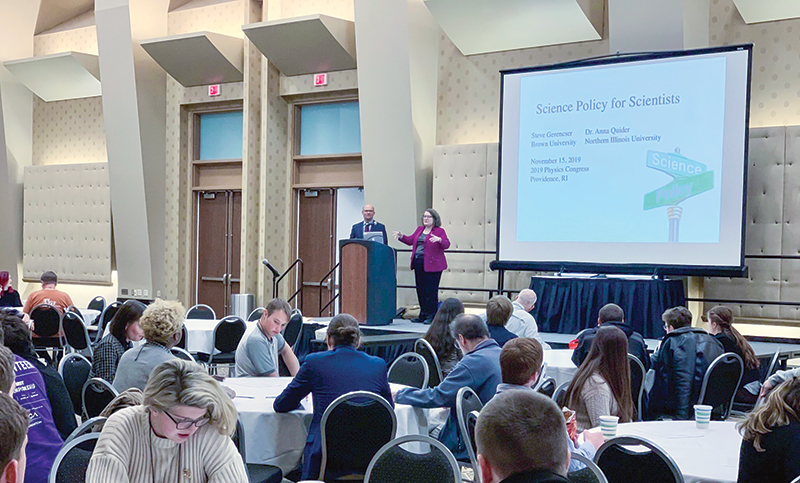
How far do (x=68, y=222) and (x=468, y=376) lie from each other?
11.7 m

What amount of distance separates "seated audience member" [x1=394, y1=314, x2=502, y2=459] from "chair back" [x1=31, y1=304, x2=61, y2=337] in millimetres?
5275

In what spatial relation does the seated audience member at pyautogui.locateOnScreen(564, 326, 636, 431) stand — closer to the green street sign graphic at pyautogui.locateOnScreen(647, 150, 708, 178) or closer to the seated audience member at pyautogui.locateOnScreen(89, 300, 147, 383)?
the seated audience member at pyautogui.locateOnScreen(89, 300, 147, 383)

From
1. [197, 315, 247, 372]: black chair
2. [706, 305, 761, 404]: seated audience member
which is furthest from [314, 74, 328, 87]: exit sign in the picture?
[706, 305, 761, 404]: seated audience member

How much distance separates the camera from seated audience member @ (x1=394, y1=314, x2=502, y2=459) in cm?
389

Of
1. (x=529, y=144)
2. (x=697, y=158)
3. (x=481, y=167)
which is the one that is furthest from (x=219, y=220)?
(x=697, y=158)

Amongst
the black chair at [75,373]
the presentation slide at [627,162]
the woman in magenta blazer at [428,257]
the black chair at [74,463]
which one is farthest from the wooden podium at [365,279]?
the black chair at [74,463]

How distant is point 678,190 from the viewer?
823 cm

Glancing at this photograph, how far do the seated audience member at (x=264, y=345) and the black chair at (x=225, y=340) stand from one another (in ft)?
7.17

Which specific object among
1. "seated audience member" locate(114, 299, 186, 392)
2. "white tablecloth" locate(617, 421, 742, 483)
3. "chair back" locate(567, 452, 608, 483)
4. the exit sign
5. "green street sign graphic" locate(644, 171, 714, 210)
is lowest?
"white tablecloth" locate(617, 421, 742, 483)

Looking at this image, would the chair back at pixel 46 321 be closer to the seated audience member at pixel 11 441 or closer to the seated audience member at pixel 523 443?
the seated audience member at pixel 11 441

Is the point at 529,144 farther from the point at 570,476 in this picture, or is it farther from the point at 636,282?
the point at 570,476

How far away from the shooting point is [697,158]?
26.7ft

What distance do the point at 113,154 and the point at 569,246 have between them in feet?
24.4

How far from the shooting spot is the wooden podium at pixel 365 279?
26.7ft
